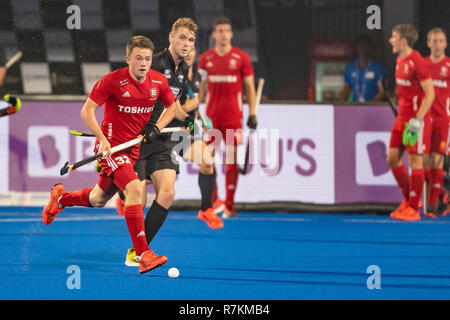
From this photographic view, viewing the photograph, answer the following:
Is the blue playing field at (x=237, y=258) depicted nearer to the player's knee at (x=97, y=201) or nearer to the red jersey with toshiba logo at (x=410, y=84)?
the player's knee at (x=97, y=201)

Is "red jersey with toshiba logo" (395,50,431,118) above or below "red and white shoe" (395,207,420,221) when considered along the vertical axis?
above

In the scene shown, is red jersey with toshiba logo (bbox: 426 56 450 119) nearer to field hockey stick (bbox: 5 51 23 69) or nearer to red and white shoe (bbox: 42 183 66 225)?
red and white shoe (bbox: 42 183 66 225)

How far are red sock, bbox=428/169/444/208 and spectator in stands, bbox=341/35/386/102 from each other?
1190 mm

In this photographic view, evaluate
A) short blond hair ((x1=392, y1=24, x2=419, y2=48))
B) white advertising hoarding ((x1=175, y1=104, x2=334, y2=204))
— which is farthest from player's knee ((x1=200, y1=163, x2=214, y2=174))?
short blond hair ((x1=392, y1=24, x2=419, y2=48))

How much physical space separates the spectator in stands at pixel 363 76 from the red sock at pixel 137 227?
4.82 meters

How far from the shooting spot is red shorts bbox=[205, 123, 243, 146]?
7.81 m

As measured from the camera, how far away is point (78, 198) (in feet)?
18.0

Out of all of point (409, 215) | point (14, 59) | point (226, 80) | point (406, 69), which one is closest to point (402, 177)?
point (409, 215)

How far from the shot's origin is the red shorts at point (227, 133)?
7.81 meters

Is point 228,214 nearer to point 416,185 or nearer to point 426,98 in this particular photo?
point 416,185

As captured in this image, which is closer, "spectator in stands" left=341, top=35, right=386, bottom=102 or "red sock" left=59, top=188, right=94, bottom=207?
"red sock" left=59, top=188, right=94, bottom=207

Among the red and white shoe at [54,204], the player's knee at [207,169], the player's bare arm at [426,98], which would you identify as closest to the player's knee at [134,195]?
the red and white shoe at [54,204]

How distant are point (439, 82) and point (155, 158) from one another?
161 inches

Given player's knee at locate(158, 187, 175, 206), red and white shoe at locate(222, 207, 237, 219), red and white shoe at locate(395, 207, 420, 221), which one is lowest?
red and white shoe at locate(395, 207, 420, 221)
